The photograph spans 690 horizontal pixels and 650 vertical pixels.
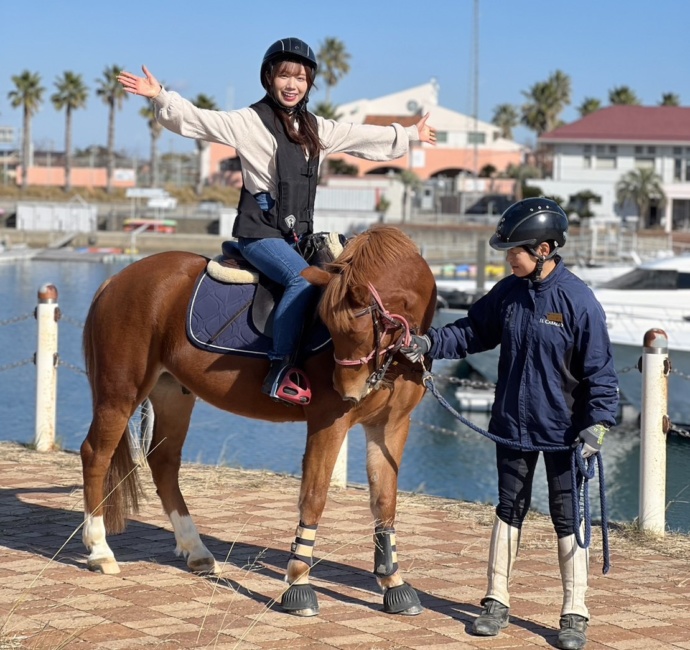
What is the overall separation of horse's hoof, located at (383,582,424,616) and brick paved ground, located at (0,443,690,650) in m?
0.04

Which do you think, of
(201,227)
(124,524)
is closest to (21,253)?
(201,227)

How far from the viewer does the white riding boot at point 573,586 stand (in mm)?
4723

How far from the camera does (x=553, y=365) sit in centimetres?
475

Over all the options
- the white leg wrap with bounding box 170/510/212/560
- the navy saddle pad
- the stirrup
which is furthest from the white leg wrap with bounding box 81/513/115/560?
the stirrup

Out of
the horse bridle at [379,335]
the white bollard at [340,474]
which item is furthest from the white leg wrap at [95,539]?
the white bollard at [340,474]

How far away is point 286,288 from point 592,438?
160 cm

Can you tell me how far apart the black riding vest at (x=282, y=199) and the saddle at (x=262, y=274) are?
14 centimetres

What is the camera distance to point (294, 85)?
546cm

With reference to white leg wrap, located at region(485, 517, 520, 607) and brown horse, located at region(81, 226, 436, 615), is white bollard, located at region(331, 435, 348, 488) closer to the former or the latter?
brown horse, located at region(81, 226, 436, 615)

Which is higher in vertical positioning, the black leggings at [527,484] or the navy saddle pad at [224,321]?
the navy saddle pad at [224,321]

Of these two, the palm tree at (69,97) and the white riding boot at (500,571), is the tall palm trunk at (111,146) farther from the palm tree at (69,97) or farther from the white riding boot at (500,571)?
the white riding boot at (500,571)

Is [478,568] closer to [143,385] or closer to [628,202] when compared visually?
[143,385]

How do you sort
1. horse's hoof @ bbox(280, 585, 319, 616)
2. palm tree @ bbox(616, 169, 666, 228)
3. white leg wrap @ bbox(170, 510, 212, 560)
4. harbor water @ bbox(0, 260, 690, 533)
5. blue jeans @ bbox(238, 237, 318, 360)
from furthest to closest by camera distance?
1. palm tree @ bbox(616, 169, 666, 228)
2. harbor water @ bbox(0, 260, 690, 533)
3. white leg wrap @ bbox(170, 510, 212, 560)
4. blue jeans @ bbox(238, 237, 318, 360)
5. horse's hoof @ bbox(280, 585, 319, 616)

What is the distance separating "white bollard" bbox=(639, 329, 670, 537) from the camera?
701 centimetres
